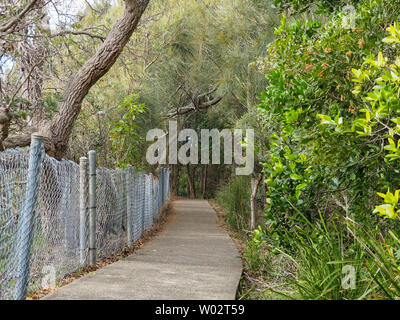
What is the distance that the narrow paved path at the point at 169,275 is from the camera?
4.69 meters

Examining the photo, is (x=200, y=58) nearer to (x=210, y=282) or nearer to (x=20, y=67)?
(x=20, y=67)

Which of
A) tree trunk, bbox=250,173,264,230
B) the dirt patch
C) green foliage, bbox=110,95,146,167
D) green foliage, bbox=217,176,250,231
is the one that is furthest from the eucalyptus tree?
green foliage, bbox=217,176,250,231

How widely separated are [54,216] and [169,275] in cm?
162

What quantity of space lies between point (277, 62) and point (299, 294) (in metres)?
2.59

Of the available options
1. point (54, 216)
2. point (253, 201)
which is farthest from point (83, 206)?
point (253, 201)

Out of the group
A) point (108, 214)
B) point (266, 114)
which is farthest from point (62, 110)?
point (266, 114)

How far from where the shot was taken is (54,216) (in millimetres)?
5301

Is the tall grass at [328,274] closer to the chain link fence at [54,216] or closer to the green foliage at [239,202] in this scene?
the chain link fence at [54,216]

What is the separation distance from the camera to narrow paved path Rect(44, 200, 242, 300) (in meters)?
4.69

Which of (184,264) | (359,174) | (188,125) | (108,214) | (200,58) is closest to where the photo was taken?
(359,174)

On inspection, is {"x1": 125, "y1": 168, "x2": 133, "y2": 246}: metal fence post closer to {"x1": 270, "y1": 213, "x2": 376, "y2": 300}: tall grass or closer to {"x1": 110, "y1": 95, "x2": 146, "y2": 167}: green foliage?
{"x1": 110, "y1": 95, "x2": 146, "y2": 167}: green foliage

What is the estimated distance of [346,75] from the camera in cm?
468

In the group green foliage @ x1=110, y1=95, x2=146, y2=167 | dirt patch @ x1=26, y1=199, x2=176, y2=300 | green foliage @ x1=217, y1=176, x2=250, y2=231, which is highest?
green foliage @ x1=110, y1=95, x2=146, y2=167

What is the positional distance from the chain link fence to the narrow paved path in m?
0.38
